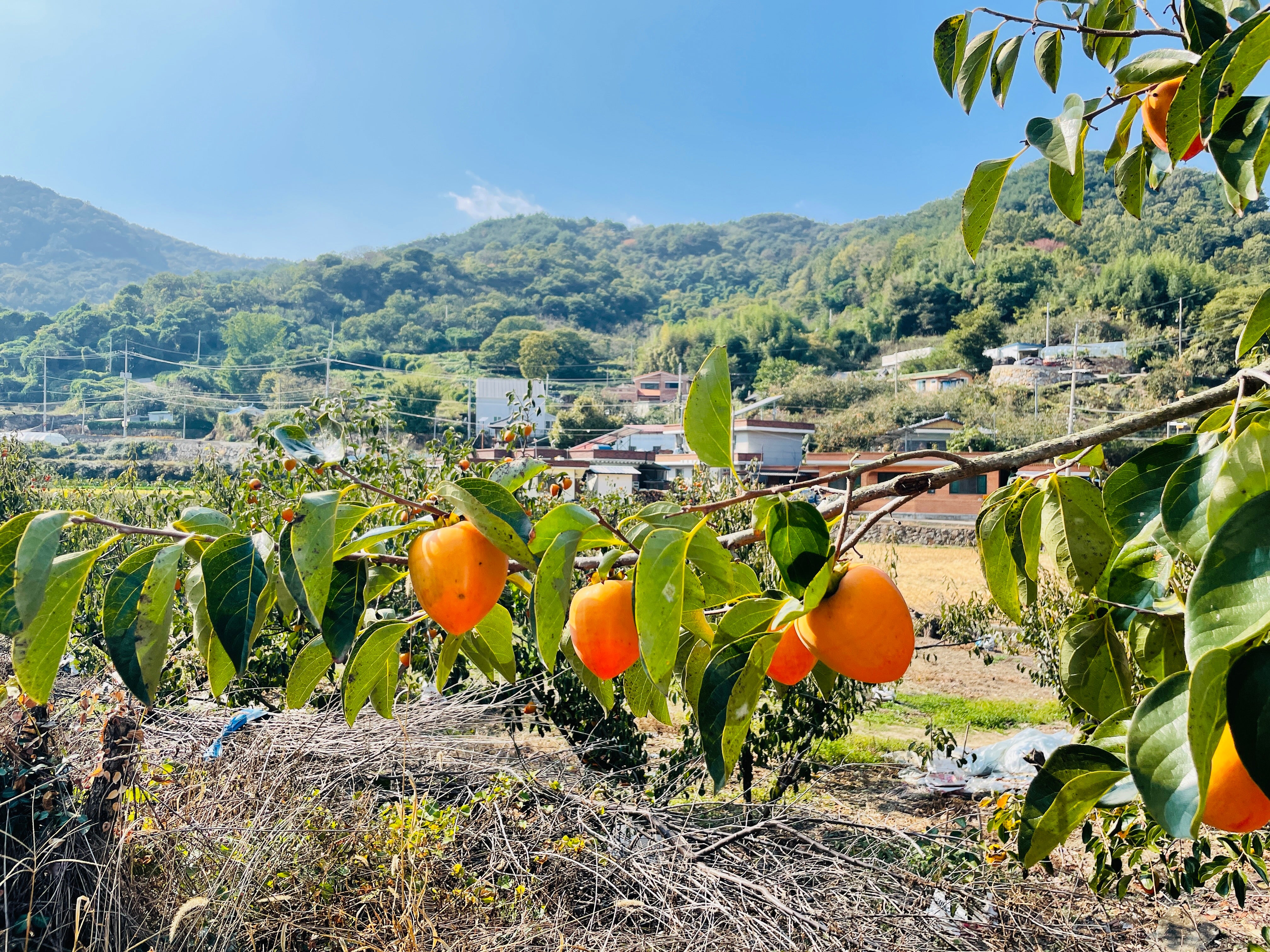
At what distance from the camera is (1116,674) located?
2.13ft

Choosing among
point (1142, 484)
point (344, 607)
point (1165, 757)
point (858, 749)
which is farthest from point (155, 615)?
point (858, 749)

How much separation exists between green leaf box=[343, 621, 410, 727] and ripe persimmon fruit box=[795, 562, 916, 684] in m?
0.31

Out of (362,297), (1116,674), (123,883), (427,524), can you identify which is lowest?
(123,883)

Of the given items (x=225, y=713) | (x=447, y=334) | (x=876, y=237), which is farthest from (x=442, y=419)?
(x=876, y=237)

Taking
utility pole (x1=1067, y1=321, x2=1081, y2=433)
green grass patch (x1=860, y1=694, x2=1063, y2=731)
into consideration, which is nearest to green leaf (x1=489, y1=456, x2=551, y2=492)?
green grass patch (x1=860, y1=694, x2=1063, y2=731)

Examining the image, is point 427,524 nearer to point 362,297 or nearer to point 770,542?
point 770,542

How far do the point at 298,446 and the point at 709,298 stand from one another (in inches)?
3134

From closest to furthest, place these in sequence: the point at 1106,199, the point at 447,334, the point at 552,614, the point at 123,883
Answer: the point at 552,614, the point at 123,883, the point at 1106,199, the point at 447,334

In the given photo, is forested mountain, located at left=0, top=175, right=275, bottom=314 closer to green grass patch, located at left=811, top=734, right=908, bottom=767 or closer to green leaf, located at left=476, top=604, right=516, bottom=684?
green grass patch, located at left=811, top=734, right=908, bottom=767

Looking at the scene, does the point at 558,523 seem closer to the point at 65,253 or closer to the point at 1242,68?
the point at 1242,68

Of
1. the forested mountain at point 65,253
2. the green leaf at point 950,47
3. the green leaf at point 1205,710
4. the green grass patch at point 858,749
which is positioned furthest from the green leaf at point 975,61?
the forested mountain at point 65,253

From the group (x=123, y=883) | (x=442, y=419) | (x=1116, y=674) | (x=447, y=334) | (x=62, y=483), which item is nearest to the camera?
(x=1116, y=674)

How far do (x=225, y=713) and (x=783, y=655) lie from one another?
112 inches

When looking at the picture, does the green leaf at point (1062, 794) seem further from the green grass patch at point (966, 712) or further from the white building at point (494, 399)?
the white building at point (494, 399)
